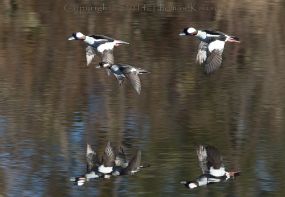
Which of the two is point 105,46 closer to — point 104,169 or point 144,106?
point 144,106

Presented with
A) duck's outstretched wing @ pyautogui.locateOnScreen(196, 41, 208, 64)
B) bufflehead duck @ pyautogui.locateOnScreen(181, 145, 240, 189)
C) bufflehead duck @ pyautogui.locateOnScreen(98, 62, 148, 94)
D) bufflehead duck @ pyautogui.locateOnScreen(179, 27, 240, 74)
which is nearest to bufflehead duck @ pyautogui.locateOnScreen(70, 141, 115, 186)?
bufflehead duck @ pyautogui.locateOnScreen(181, 145, 240, 189)

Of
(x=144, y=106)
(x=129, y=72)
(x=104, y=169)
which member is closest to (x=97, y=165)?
(x=104, y=169)

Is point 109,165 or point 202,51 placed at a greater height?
point 202,51

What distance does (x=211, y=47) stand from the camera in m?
12.7

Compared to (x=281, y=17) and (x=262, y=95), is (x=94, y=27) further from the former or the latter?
(x=262, y=95)

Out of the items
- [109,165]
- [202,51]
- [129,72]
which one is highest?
[202,51]

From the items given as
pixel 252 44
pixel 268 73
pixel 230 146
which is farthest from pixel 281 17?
pixel 230 146

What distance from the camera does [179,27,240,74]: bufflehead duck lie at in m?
12.5

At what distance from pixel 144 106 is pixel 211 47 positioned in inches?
52.4

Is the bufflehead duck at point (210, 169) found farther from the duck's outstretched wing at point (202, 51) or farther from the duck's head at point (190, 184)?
the duck's outstretched wing at point (202, 51)

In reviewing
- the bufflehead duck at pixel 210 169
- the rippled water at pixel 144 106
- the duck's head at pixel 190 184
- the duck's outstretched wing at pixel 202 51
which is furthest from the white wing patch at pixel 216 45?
the duck's head at pixel 190 184

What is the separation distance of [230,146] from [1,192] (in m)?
2.92

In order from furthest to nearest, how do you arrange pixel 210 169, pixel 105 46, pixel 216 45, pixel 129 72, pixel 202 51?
pixel 105 46, pixel 202 51, pixel 216 45, pixel 129 72, pixel 210 169

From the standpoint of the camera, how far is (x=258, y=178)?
10.3 m
